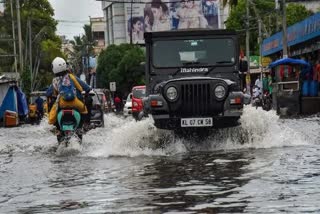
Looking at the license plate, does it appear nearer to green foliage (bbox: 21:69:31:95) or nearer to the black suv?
the black suv

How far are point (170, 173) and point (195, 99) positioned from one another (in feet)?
11.0

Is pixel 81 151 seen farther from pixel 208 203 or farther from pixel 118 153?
pixel 208 203

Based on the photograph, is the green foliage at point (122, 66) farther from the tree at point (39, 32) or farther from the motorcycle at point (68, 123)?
the motorcycle at point (68, 123)

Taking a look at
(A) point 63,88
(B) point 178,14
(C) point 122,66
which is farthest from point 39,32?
(A) point 63,88

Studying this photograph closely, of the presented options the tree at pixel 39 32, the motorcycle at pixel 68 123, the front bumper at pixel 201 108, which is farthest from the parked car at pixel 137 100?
the tree at pixel 39 32

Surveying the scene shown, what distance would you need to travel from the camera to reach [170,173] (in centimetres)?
1006

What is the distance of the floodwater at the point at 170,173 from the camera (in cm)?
746

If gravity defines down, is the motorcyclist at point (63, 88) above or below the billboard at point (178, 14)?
below

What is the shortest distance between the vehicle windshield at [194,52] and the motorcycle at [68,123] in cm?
194

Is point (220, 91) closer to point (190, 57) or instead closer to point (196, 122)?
point (196, 122)

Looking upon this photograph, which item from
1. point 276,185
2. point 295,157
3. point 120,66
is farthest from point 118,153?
point 120,66

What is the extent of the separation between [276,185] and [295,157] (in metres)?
3.03

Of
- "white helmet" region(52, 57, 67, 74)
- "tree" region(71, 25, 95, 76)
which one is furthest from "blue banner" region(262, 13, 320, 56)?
"tree" region(71, 25, 95, 76)

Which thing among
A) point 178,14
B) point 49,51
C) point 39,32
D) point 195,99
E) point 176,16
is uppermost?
point 178,14
